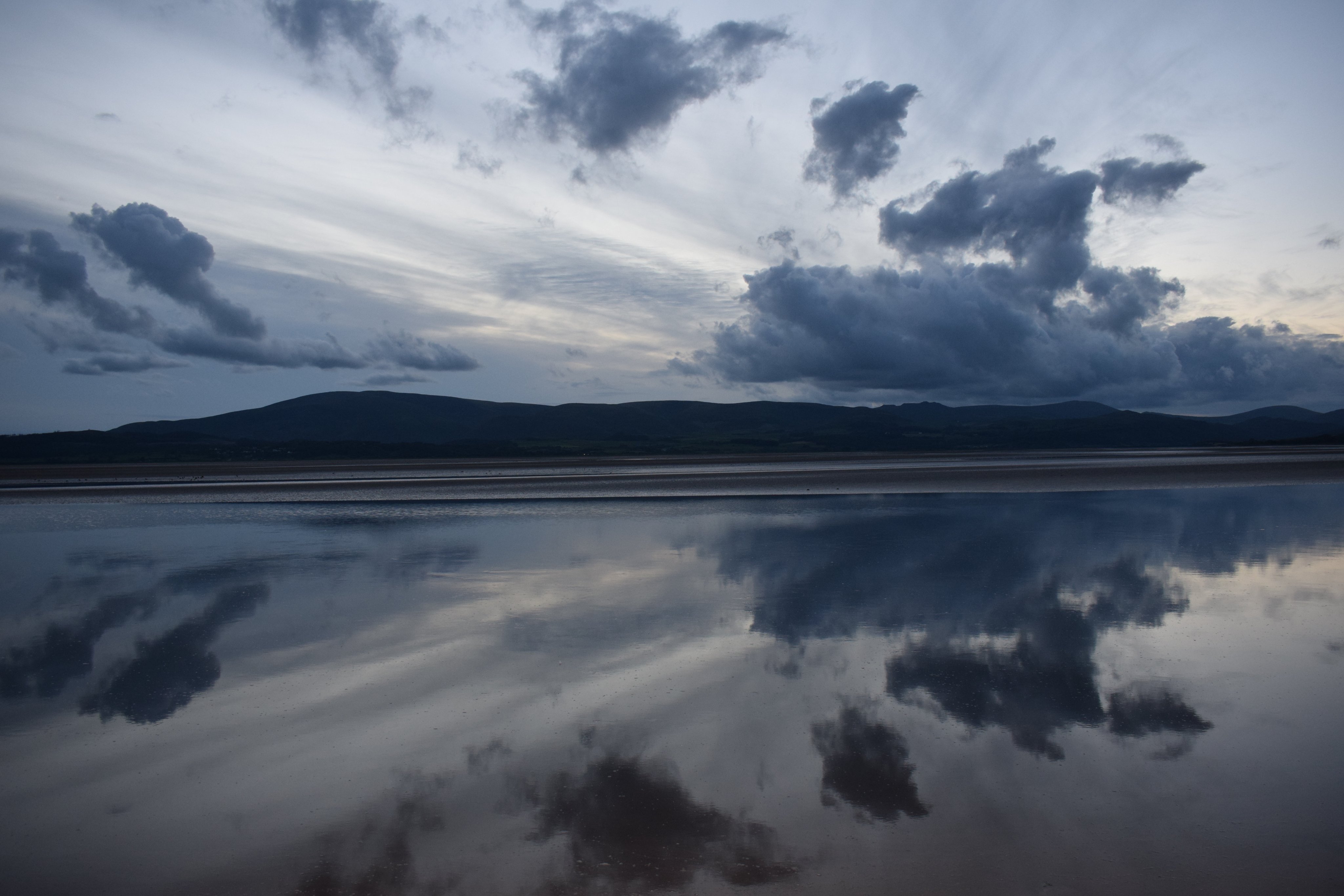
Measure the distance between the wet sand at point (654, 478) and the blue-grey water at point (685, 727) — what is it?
19.6m

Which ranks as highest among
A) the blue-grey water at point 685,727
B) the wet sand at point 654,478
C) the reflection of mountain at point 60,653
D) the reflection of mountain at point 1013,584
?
the wet sand at point 654,478

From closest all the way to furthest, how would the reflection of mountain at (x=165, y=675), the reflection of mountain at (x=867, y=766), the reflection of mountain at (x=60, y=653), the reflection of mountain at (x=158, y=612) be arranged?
the reflection of mountain at (x=867, y=766)
the reflection of mountain at (x=165, y=675)
the reflection of mountain at (x=158, y=612)
the reflection of mountain at (x=60, y=653)

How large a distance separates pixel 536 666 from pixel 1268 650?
8.65m

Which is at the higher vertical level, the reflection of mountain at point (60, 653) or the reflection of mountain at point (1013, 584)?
the reflection of mountain at point (1013, 584)

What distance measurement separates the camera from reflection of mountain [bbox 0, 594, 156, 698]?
8.84m

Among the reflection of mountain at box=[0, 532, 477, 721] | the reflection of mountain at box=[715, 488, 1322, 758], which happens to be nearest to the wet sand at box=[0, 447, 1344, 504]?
the reflection of mountain at box=[715, 488, 1322, 758]

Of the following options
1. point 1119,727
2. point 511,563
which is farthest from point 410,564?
point 1119,727

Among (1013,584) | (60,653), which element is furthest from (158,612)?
(1013,584)

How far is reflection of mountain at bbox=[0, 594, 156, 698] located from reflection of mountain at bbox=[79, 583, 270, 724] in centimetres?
50

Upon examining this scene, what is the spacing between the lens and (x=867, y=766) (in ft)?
20.1

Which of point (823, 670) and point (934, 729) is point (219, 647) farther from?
point (934, 729)

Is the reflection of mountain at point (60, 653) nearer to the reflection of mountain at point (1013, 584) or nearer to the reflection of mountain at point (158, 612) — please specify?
the reflection of mountain at point (158, 612)

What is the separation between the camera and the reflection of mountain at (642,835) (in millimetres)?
4621

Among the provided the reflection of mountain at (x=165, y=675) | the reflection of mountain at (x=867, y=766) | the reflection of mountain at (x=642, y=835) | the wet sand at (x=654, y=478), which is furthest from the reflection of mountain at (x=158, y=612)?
the wet sand at (x=654, y=478)
